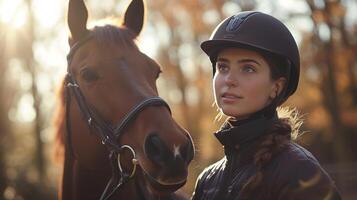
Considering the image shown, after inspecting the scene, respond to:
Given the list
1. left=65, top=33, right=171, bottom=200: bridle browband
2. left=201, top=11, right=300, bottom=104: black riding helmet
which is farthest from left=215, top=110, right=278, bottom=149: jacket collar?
left=65, top=33, right=171, bottom=200: bridle browband

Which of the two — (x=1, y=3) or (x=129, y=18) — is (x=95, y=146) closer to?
(x=129, y=18)

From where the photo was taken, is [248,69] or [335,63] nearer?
[248,69]

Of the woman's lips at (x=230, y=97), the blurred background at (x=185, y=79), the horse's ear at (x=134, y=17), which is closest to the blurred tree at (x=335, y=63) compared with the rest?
the blurred background at (x=185, y=79)

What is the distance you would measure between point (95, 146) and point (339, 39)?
20.1 metres

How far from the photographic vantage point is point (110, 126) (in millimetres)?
3365

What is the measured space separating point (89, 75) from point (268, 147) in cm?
152

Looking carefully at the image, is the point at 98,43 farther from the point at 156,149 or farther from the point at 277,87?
the point at 277,87

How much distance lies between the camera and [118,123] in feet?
10.9

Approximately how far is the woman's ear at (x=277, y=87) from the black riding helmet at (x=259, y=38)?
9 cm

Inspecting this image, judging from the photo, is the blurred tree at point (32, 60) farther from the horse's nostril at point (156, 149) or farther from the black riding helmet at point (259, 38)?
the black riding helmet at point (259, 38)

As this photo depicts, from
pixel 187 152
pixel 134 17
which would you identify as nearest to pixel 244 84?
pixel 187 152

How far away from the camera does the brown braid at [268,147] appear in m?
2.35

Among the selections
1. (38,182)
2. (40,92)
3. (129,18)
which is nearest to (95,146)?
(129,18)

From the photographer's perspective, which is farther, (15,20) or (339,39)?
(339,39)
